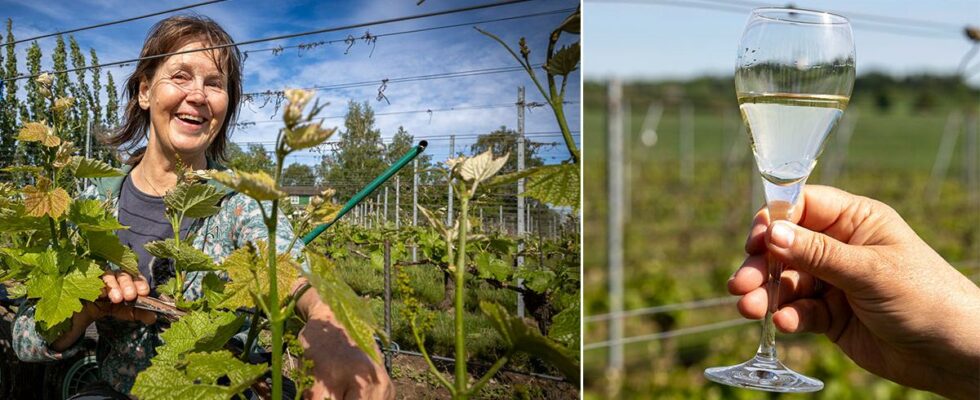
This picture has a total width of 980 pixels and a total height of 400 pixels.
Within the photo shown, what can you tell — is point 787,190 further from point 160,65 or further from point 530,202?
point 160,65

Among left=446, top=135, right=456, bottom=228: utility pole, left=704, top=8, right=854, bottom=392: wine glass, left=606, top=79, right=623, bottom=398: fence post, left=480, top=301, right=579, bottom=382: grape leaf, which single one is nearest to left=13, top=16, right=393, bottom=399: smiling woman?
left=446, top=135, right=456, bottom=228: utility pole

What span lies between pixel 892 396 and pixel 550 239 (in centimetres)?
537

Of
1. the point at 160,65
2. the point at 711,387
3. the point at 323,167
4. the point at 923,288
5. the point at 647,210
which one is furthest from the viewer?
the point at 647,210

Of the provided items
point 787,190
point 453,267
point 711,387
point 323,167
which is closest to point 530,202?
point 453,267

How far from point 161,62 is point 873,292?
3.99ft

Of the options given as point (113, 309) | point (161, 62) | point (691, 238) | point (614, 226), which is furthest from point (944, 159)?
point (113, 309)

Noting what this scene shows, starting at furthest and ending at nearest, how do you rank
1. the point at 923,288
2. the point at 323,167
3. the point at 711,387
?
the point at 711,387 < the point at 923,288 < the point at 323,167

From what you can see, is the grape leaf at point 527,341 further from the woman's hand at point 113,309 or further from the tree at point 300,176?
the woman's hand at point 113,309

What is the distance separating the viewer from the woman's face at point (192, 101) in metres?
1.29

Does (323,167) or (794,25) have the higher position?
(794,25)

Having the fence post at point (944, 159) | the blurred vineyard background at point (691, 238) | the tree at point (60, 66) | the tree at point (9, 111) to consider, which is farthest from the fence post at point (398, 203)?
the fence post at point (944, 159)

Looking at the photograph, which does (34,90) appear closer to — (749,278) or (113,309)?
(113,309)

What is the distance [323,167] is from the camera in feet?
3.75

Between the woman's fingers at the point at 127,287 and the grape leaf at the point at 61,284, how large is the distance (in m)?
0.03
